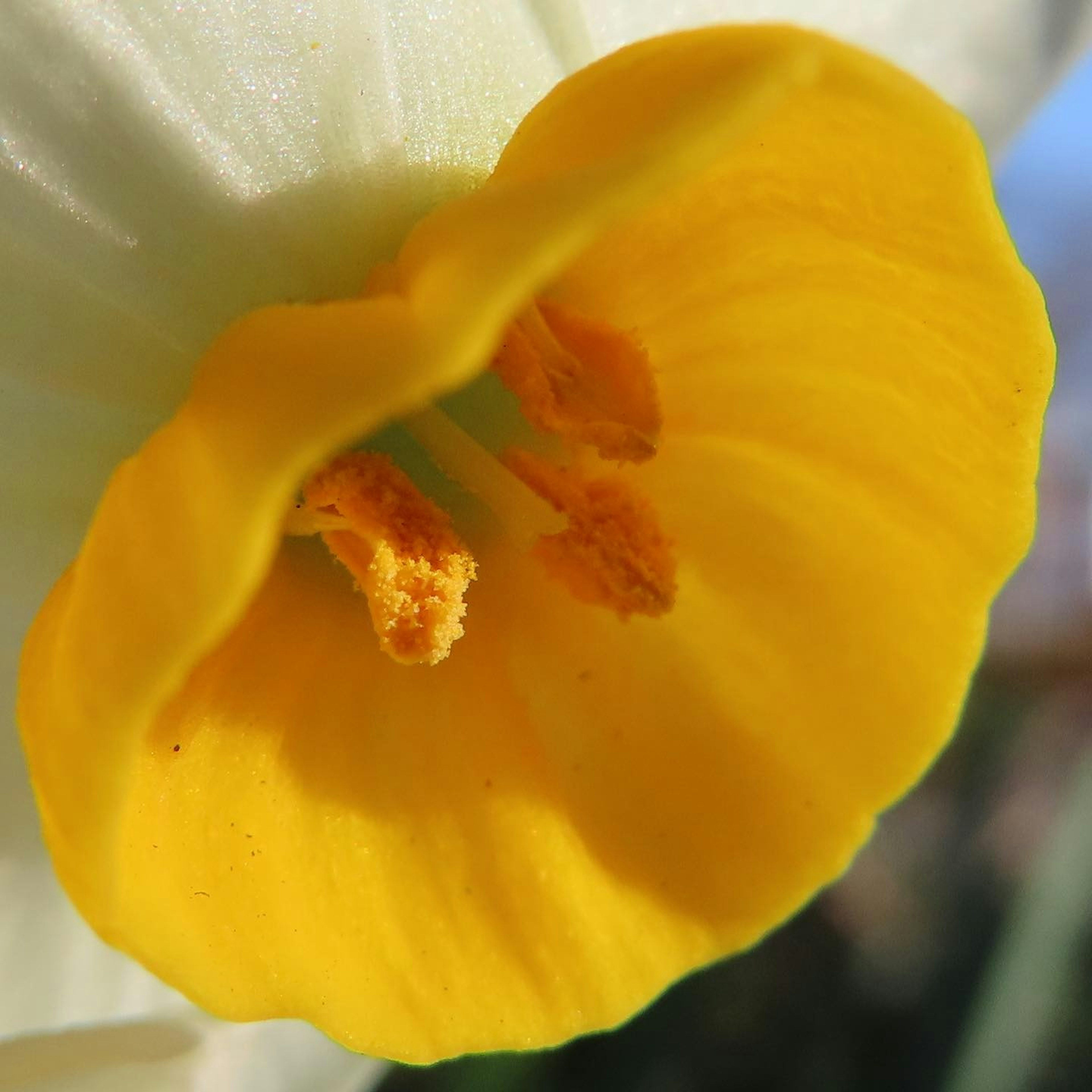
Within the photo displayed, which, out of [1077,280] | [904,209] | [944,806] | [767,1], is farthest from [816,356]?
[1077,280]

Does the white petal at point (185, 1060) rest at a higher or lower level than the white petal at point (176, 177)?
lower

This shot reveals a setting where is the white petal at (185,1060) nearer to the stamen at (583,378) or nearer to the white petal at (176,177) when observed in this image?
the white petal at (176,177)

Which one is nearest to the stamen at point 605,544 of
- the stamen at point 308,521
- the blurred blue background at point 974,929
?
the stamen at point 308,521

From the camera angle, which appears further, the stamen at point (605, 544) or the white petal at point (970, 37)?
the white petal at point (970, 37)

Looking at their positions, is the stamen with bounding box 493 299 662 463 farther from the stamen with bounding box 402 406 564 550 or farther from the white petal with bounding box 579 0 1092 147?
the white petal with bounding box 579 0 1092 147

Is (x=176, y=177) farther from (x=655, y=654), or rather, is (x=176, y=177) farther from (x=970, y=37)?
(x=970, y=37)

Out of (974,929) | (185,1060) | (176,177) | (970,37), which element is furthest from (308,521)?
(974,929)

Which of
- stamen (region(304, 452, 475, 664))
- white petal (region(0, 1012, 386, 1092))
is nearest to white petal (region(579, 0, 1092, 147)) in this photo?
stamen (region(304, 452, 475, 664))

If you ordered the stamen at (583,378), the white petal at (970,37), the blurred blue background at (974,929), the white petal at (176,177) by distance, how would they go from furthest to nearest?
1. the blurred blue background at (974,929)
2. the white petal at (970,37)
3. the stamen at (583,378)
4. the white petal at (176,177)
